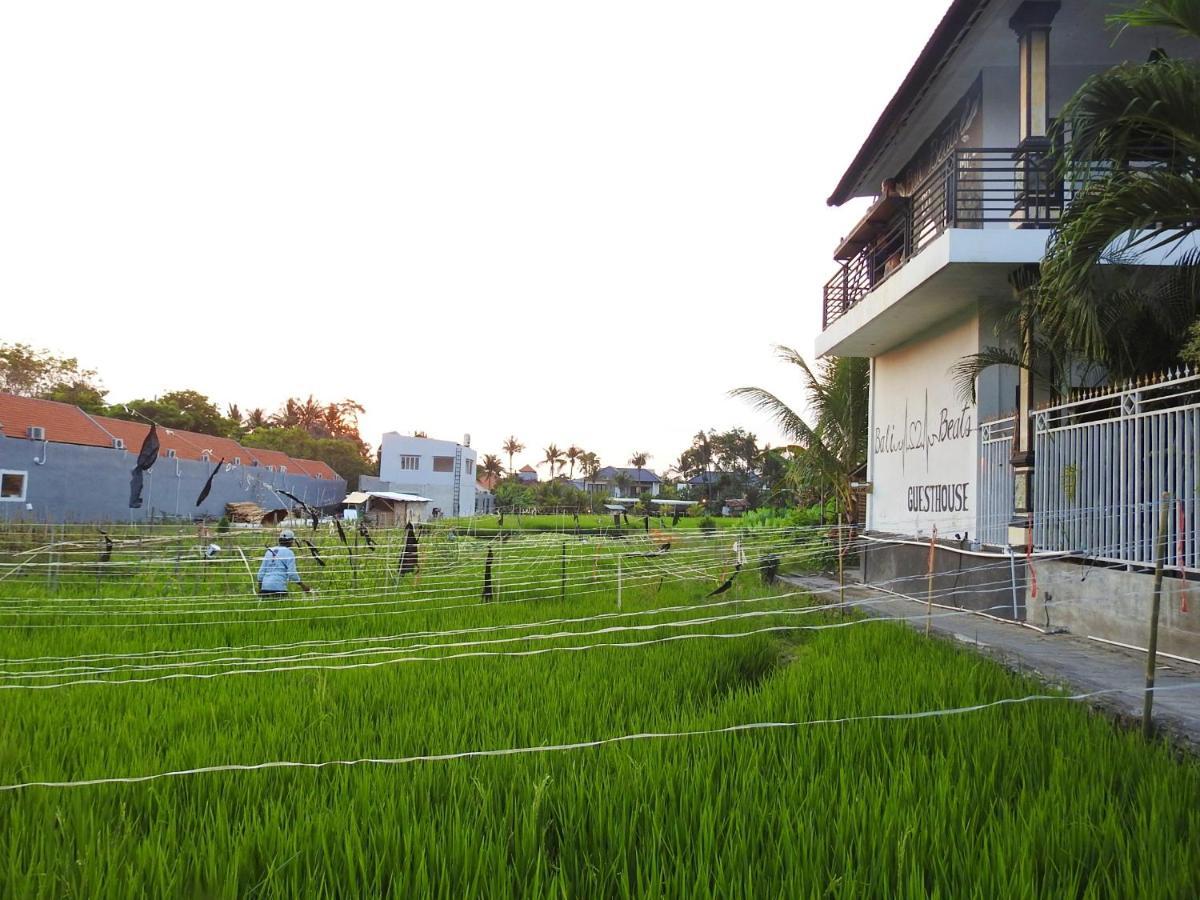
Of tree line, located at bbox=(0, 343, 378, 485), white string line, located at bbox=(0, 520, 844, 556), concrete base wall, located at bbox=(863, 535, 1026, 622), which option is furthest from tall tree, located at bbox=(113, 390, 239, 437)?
concrete base wall, located at bbox=(863, 535, 1026, 622)

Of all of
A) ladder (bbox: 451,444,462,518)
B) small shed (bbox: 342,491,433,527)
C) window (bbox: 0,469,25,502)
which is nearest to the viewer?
window (bbox: 0,469,25,502)

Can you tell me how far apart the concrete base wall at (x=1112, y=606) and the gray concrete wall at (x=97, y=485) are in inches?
597

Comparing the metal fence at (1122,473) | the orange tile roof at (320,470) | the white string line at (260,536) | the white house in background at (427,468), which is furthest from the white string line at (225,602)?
the orange tile roof at (320,470)

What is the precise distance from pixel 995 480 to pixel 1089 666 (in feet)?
11.8

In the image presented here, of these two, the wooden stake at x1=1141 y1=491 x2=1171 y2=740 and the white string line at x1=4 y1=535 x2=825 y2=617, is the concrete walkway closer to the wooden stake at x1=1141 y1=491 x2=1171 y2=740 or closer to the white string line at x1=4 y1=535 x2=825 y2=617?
the wooden stake at x1=1141 y1=491 x2=1171 y2=740

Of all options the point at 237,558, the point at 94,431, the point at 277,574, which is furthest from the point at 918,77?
the point at 94,431

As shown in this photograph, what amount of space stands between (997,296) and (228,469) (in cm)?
2920

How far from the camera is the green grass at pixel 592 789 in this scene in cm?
197

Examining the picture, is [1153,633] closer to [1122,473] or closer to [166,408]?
[1122,473]

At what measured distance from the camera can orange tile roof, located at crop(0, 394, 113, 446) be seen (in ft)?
80.6

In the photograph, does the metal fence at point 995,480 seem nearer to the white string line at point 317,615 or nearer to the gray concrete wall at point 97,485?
the white string line at point 317,615

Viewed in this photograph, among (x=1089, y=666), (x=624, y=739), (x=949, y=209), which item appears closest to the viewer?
(x=624, y=739)

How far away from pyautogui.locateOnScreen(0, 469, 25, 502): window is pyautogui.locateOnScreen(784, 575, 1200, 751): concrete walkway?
21738mm

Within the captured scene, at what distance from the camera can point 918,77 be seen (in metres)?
8.58
